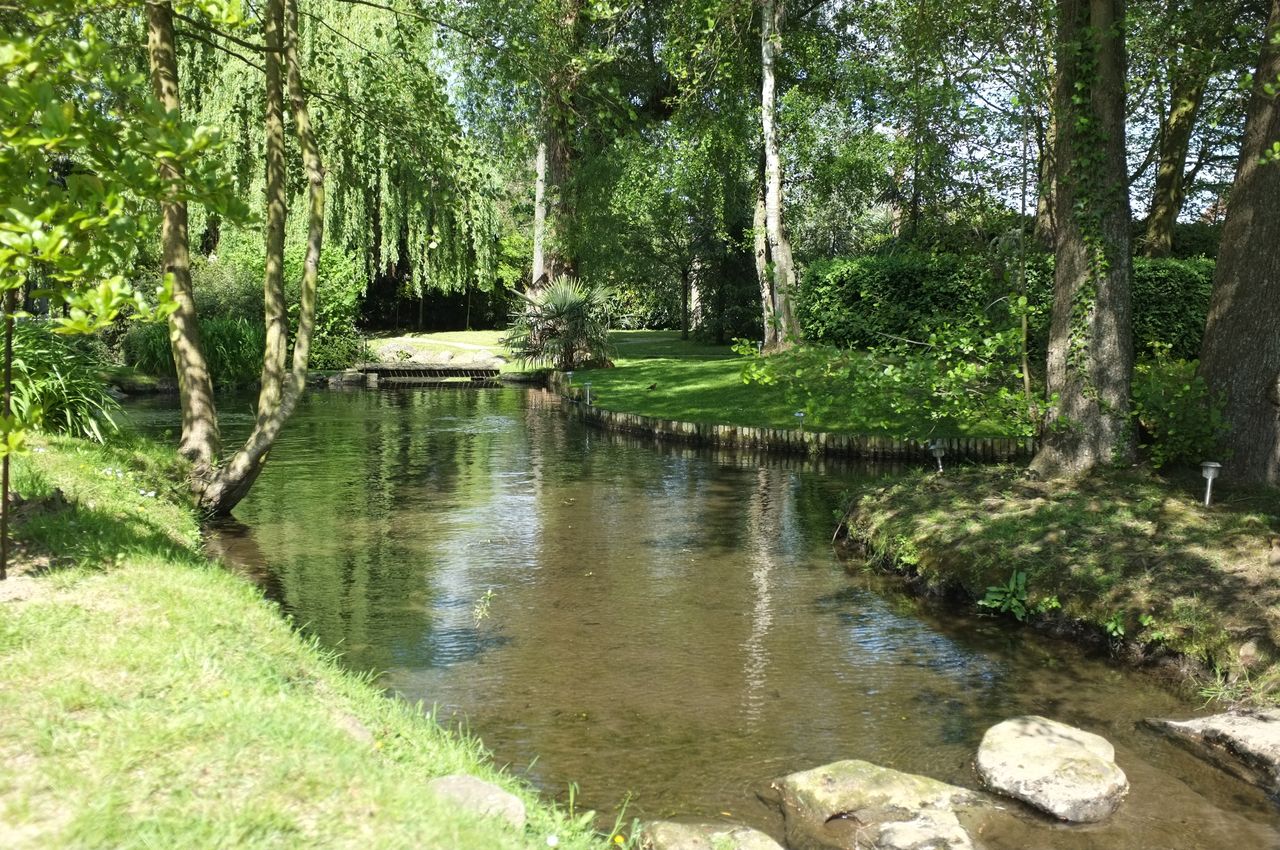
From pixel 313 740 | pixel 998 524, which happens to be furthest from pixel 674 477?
pixel 313 740

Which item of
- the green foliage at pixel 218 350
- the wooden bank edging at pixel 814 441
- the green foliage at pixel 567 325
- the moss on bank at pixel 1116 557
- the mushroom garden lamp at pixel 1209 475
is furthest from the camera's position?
the green foliage at pixel 567 325

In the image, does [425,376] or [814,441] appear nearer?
[814,441]

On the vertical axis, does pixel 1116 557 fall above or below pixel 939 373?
below

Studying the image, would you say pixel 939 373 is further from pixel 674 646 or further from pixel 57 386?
pixel 57 386

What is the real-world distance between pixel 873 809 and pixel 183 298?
6.85 m

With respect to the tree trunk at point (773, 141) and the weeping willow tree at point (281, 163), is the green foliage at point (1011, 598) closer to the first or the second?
the weeping willow tree at point (281, 163)

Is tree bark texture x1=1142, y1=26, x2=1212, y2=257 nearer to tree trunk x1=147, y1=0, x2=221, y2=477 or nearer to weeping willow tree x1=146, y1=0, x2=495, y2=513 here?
weeping willow tree x1=146, y1=0, x2=495, y2=513

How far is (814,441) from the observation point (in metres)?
15.6

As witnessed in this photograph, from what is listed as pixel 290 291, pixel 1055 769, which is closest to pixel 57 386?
pixel 1055 769

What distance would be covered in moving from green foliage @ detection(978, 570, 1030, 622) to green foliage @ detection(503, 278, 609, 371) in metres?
19.0

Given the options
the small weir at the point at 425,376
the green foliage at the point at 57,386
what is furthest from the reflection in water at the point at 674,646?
the small weir at the point at 425,376

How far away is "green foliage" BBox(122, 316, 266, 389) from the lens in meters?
24.1

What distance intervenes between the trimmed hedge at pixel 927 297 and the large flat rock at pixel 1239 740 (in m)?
12.8

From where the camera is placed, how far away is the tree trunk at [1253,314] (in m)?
8.88
